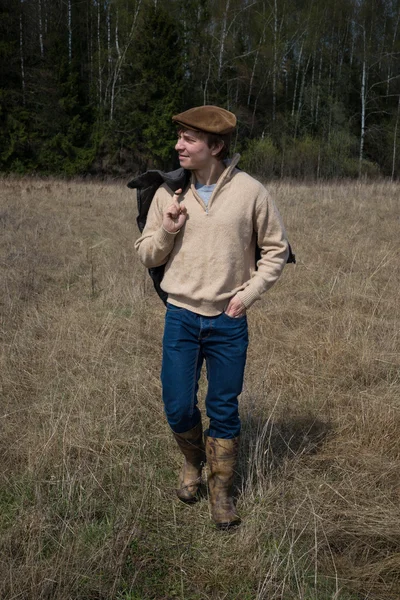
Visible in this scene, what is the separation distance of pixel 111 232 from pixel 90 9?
21.9 m

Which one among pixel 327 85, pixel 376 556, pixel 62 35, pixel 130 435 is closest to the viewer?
pixel 376 556

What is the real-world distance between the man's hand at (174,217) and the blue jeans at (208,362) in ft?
1.09

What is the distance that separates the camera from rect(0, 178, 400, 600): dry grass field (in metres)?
2.05

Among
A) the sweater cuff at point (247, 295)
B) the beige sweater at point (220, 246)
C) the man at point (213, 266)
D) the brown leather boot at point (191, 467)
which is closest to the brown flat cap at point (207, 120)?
the man at point (213, 266)

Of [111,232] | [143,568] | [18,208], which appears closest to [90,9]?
[18,208]

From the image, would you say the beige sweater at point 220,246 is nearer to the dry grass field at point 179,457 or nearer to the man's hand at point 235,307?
the man's hand at point 235,307

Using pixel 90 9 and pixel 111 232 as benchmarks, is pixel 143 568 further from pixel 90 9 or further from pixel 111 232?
pixel 90 9

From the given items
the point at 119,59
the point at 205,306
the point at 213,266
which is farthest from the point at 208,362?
the point at 119,59

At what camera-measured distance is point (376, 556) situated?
222cm

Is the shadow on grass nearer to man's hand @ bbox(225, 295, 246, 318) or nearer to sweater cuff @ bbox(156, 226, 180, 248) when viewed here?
→ man's hand @ bbox(225, 295, 246, 318)

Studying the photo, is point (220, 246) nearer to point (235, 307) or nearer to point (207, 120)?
point (235, 307)

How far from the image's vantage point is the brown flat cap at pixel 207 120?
2.15m

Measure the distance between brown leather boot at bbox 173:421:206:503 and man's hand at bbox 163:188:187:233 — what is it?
86 centimetres

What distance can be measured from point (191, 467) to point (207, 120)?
146 cm
